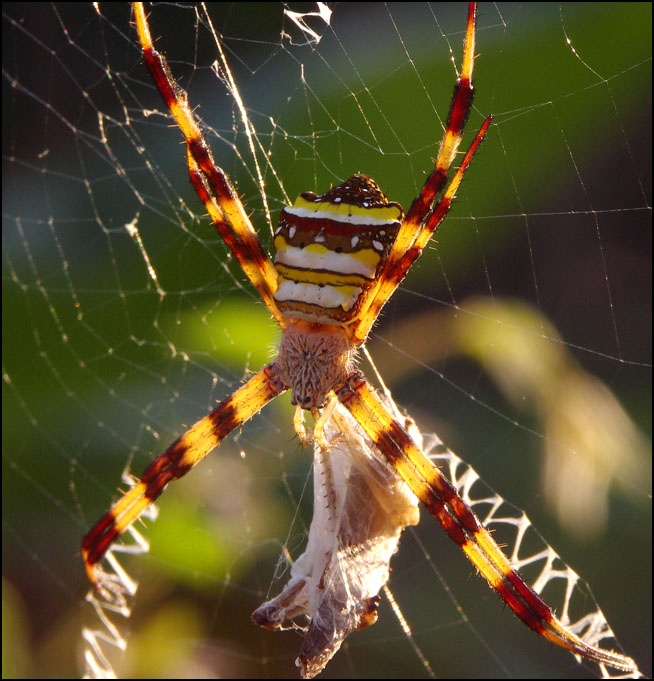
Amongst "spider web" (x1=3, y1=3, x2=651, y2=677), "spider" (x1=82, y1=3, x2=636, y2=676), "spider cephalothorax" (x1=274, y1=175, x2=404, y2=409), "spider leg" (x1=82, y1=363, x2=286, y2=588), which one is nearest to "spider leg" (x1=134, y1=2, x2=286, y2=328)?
"spider" (x1=82, y1=3, x2=636, y2=676)

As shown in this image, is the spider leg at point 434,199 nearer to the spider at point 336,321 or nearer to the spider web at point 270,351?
the spider at point 336,321

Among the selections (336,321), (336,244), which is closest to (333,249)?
(336,244)

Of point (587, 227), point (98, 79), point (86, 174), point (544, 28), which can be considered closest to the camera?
point (544, 28)

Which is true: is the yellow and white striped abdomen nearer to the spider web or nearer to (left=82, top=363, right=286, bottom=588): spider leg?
(left=82, top=363, right=286, bottom=588): spider leg

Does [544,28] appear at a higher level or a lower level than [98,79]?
lower

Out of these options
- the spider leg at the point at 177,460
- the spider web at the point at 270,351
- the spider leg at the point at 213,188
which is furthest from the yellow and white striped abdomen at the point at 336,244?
the spider web at the point at 270,351

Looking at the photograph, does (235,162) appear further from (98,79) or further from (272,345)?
(98,79)

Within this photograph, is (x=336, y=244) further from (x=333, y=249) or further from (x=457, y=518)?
(x=457, y=518)

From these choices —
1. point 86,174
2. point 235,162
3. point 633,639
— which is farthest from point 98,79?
point 633,639
